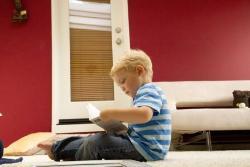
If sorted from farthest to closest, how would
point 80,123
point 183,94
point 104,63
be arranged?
point 104,63 < point 80,123 < point 183,94

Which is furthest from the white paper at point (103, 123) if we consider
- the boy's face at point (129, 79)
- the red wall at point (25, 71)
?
the red wall at point (25, 71)

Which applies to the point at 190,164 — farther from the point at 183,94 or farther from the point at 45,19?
the point at 45,19

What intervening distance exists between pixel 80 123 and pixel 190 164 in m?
2.47

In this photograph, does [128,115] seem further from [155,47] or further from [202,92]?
[155,47]

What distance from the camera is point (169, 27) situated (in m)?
3.78

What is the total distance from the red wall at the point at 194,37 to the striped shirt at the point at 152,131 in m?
2.22

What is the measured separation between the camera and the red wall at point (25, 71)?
143 inches

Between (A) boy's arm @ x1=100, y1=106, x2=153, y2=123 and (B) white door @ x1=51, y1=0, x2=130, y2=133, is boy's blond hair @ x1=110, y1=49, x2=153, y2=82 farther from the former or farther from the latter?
(B) white door @ x1=51, y1=0, x2=130, y2=133

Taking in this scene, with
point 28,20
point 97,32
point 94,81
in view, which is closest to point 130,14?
point 97,32

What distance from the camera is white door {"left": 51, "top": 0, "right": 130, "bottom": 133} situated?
3672 millimetres

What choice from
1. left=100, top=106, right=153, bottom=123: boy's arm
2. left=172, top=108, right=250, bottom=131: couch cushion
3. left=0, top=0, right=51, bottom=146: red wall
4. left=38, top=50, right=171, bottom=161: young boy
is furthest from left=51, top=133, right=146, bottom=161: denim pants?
left=0, top=0, right=51, bottom=146: red wall

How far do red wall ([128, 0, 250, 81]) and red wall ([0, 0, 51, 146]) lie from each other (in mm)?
1020

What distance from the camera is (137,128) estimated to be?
1460 mm

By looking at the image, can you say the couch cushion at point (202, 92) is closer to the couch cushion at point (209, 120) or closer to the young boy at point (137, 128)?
the couch cushion at point (209, 120)
